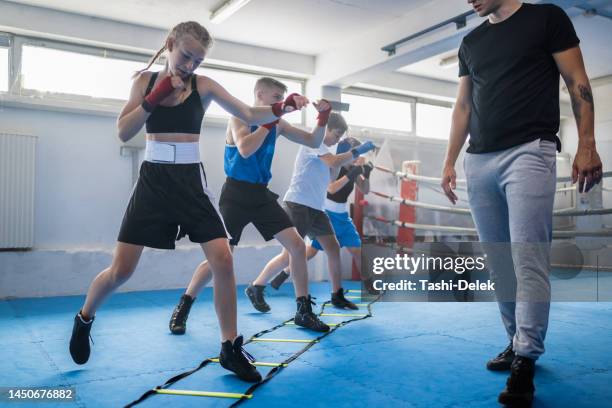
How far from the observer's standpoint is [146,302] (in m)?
4.23

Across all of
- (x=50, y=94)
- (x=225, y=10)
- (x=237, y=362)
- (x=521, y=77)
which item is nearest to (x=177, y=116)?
(x=237, y=362)

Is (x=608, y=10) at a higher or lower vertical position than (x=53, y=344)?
higher

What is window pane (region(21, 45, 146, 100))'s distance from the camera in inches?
192

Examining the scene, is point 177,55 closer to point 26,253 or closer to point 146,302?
point 146,302

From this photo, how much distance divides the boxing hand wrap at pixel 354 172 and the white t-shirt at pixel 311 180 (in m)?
0.54

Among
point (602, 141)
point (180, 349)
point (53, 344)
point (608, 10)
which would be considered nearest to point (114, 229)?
point (53, 344)

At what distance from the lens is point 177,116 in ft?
6.62

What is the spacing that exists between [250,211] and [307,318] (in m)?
0.70

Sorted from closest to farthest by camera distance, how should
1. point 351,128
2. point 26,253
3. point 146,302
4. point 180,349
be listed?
point 180,349
point 146,302
point 26,253
point 351,128

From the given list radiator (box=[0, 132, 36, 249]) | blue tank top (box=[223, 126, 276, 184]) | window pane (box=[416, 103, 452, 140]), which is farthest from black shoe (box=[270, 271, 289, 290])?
window pane (box=[416, 103, 452, 140])

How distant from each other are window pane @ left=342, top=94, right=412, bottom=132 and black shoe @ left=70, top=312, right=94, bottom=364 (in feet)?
16.3

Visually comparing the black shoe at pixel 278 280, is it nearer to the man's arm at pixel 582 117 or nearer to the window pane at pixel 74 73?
the window pane at pixel 74 73

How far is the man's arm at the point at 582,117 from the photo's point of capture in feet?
5.63

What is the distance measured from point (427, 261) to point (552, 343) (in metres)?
2.16
